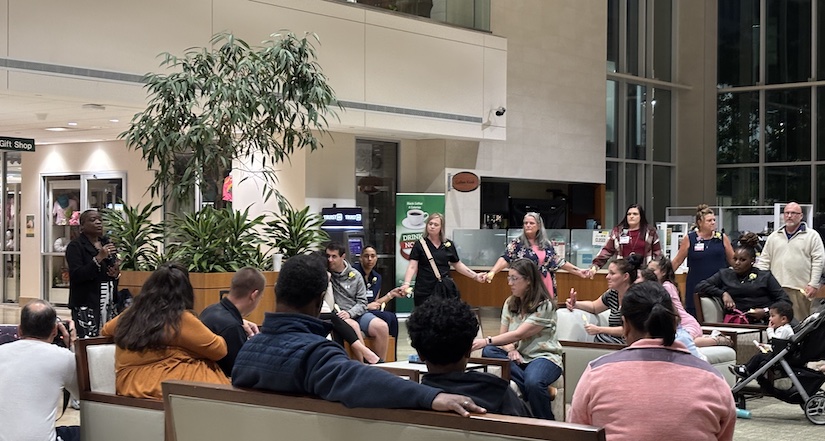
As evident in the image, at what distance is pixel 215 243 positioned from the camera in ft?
33.8

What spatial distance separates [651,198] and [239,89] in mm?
16854

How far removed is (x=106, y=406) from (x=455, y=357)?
6.83 ft

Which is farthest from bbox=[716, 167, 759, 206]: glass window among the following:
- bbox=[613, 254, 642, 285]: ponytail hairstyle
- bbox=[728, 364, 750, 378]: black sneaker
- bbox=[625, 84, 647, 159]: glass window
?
bbox=[613, 254, 642, 285]: ponytail hairstyle

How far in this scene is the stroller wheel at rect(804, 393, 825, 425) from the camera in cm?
784

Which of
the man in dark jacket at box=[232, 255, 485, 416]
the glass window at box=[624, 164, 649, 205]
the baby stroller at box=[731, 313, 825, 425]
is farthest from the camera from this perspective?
the glass window at box=[624, 164, 649, 205]

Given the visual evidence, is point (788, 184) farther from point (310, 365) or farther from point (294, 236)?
point (310, 365)

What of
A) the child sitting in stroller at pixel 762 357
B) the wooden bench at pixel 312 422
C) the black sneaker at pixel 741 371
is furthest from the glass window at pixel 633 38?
the wooden bench at pixel 312 422

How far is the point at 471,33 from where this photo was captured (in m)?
17.0

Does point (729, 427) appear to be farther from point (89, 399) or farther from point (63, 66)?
point (63, 66)

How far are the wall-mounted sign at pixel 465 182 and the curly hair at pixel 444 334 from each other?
14.3 m

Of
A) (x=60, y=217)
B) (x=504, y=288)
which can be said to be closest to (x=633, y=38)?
(x=504, y=288)

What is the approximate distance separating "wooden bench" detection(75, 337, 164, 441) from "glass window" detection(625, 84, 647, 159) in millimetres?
20355

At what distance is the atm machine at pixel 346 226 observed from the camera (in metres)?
15.0

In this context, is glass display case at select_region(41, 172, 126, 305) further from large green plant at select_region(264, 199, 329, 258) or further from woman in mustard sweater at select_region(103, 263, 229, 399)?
woman in mustard sweater at select_region(103, 263, 229, 399)
